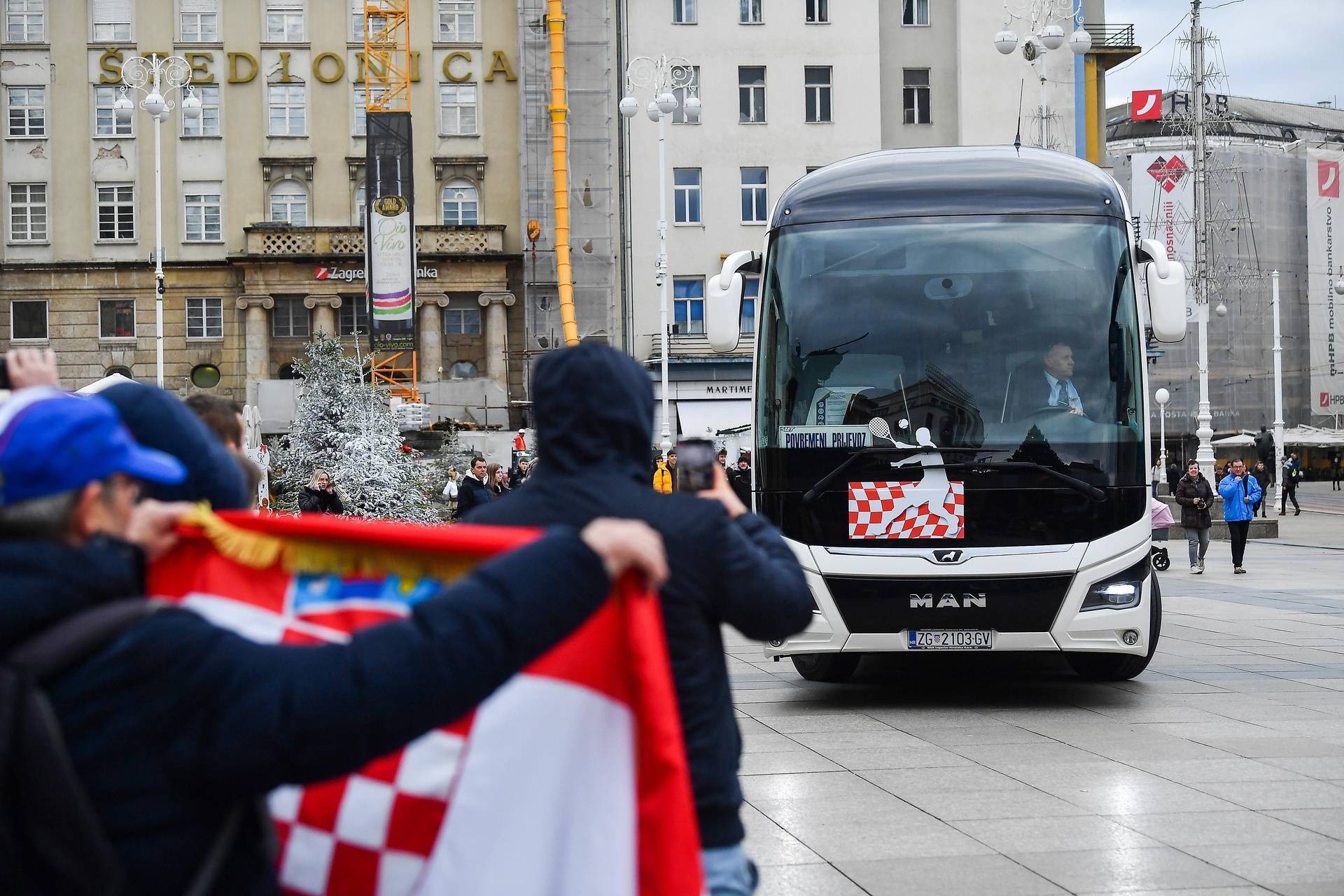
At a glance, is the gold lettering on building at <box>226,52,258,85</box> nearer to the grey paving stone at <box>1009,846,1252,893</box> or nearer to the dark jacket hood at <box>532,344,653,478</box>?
the grey paving stone at <box>1009,846,1252,893</box>

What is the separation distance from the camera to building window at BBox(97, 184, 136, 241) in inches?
2116

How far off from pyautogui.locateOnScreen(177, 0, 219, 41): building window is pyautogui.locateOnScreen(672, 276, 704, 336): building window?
61.0 ft

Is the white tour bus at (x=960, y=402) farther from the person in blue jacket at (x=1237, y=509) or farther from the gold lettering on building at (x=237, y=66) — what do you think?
the gold lettering on building at (x=237, y=66)

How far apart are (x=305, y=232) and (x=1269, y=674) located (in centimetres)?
4506

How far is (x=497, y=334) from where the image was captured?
53.0 m

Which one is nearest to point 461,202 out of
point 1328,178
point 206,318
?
point 206,318

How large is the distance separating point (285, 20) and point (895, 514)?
49.1m

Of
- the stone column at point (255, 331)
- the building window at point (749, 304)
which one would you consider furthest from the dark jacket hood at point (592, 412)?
the stone column at point (255, 331)

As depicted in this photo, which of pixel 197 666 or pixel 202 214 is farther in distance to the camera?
pixel 202 214

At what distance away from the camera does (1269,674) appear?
12.0m

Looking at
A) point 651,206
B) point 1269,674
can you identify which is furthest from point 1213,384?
point 1269,674

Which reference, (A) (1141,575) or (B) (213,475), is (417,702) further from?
(A) (1141,575)

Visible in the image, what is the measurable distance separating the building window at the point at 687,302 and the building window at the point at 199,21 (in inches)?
732

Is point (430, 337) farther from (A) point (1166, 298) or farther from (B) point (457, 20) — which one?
(A) point (1166, 298)
